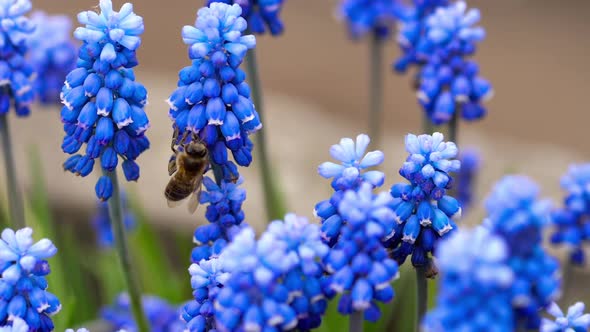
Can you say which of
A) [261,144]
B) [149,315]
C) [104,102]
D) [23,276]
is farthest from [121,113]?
[149,315]

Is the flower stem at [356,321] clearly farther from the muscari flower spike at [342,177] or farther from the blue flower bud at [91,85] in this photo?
the blue flower bud at [91,85]

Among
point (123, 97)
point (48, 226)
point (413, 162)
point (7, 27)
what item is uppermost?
point (7, 27)

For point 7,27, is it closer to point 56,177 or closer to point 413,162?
point 413,162

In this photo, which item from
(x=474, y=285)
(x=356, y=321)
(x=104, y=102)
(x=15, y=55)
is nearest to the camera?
(x=474, y=285)

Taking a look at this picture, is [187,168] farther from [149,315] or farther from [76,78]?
[149,315]

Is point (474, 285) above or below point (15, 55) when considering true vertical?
below

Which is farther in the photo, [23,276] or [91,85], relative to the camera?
[91,85]

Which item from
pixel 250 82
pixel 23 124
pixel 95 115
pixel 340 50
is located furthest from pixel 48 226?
pixel 340 50
